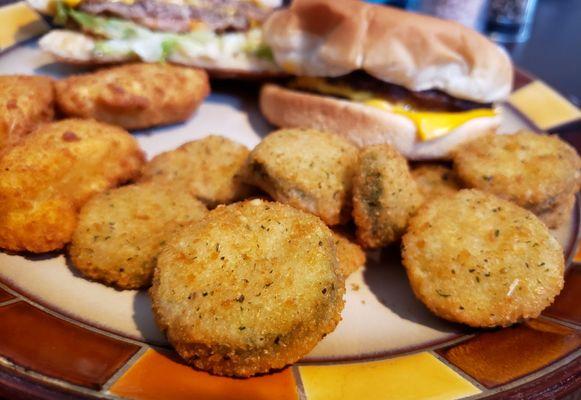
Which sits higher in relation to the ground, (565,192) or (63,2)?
(63,2)

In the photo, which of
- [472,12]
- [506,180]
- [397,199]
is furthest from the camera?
[472,12]

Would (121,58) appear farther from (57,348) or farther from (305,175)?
(57,348)

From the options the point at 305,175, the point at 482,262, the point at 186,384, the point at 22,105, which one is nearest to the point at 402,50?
the point at 305,175

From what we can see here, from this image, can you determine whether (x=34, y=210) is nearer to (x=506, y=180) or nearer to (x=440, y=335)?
(x=440, y=335)

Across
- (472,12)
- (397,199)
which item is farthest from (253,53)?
(472,12)

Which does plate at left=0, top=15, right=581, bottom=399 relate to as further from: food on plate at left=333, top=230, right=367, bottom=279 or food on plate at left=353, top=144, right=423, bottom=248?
food on plate at left=353, top=144, right=423, bottom=248

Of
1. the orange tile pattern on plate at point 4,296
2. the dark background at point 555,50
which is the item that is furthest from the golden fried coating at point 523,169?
the dark background at point 555,50

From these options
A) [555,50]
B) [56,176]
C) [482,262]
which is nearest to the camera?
[482,262]
